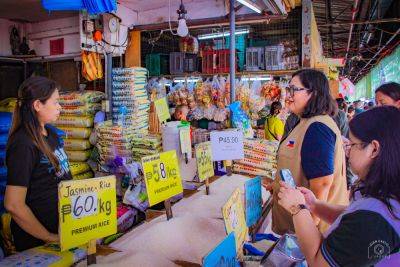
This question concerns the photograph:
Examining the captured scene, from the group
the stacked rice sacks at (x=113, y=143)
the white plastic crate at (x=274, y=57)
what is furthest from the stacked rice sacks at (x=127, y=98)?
the white plastic crate at (x=274, y=57)

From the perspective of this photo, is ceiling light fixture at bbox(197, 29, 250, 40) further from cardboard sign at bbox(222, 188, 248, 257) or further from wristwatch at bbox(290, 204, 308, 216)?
wristwatch at bbox(290, 204, 308, 216)

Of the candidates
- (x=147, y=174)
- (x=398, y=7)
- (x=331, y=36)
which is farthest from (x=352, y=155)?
(x=331, y=36)

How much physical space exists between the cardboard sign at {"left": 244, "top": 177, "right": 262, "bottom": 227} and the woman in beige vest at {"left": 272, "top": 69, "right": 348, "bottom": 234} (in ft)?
0.55

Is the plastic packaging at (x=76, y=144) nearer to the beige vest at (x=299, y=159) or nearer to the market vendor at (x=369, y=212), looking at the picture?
the beige vest at (x=299, y=159)

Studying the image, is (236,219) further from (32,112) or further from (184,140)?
(184,140)

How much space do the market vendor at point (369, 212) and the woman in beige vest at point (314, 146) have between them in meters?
0.47

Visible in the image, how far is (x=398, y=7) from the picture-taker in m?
10.3

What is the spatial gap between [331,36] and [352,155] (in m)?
15.1

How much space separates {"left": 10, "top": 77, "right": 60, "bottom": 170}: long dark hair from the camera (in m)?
1.80

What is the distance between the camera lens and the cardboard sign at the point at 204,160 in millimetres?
2830

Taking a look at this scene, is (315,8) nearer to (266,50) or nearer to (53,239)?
(266,50)

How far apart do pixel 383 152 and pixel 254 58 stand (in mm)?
4620

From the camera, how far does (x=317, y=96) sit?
78.4 inches

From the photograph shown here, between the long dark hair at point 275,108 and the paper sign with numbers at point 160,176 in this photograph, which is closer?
the paper sign with numbers at point 160,176
